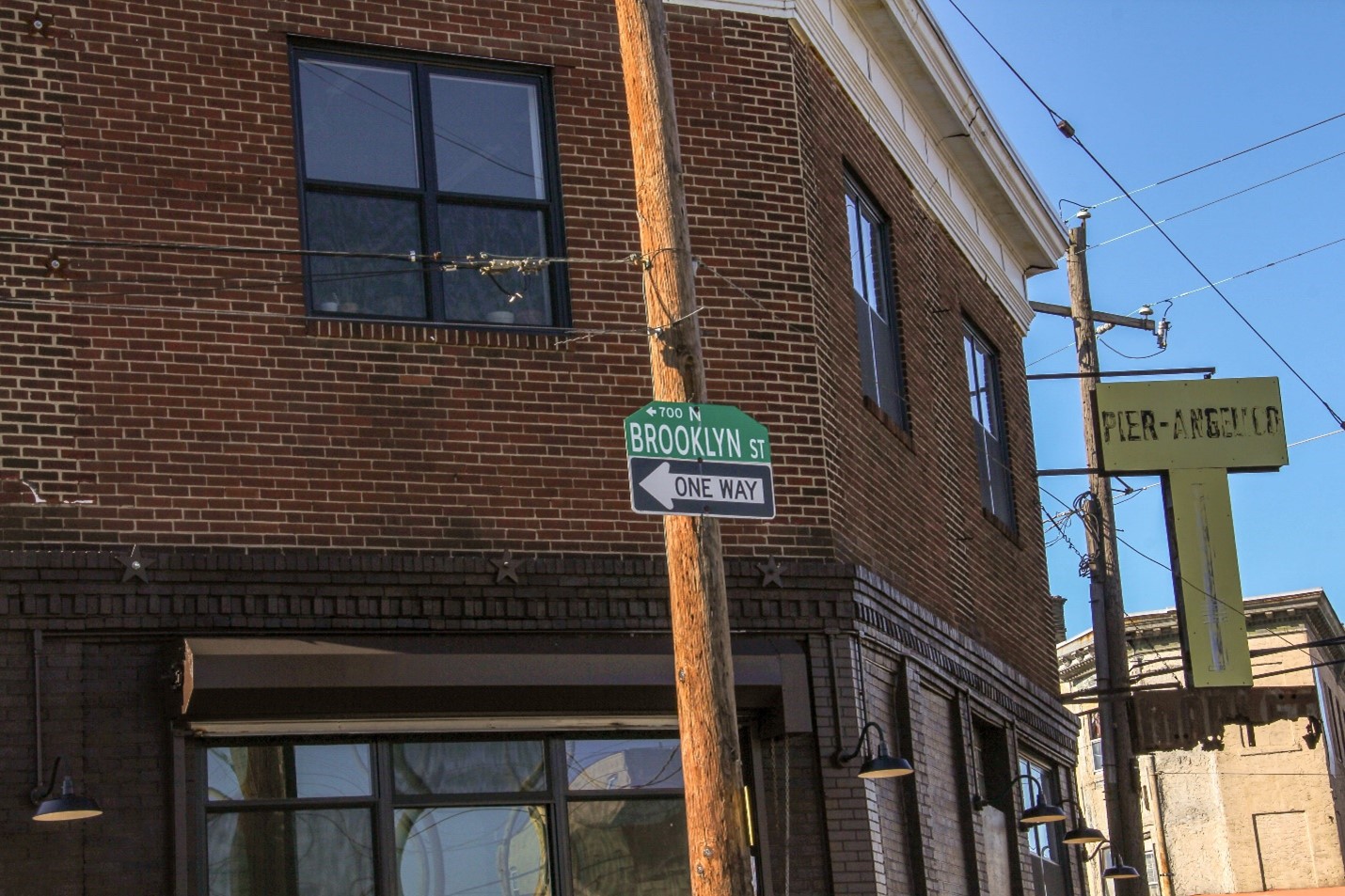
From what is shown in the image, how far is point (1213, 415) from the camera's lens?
20734 millimetres

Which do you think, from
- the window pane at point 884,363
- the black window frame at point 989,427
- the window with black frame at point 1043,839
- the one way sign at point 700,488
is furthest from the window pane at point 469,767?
the black window frame at point 989,427

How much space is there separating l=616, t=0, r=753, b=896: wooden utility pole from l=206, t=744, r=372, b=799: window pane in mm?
3100

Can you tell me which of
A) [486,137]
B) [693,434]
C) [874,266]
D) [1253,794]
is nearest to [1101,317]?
[874,266]

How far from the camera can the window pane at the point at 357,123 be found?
12078 millimetres

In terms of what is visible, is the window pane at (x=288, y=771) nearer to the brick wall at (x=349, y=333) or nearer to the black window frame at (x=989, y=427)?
the brick wall at (x=349, y=333)

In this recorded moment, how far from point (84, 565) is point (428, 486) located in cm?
208

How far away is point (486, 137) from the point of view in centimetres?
1255

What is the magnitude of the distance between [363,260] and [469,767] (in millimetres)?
3208

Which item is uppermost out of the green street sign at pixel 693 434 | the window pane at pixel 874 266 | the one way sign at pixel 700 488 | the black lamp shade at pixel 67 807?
the window pane at pixel 874 266

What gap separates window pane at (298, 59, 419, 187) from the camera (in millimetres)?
12078

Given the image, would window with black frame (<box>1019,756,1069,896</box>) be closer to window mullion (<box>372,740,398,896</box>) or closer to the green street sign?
window mullion (<box>372,740,398,896</box>)

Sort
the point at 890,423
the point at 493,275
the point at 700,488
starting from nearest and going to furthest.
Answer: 1. the point at 700,488
2. the point at 493,275
3. the point at 890,423

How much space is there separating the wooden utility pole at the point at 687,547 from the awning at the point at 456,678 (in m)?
2.58

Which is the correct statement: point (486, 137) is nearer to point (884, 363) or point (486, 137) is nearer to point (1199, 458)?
point (884, 363)
